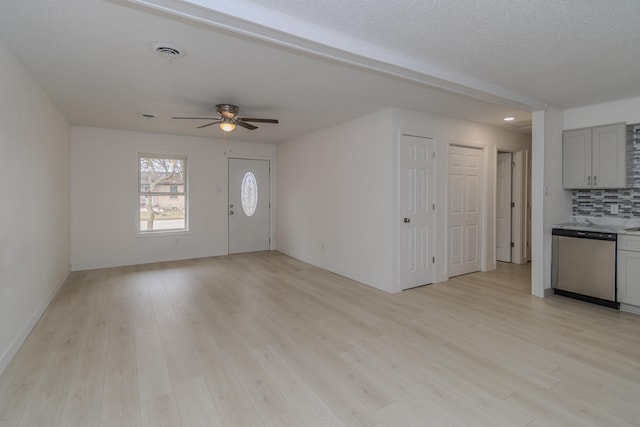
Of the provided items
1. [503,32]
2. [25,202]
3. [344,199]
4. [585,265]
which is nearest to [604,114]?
[585,265]

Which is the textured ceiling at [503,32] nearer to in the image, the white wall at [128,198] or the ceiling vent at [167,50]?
the ceiling vent at [167,50]

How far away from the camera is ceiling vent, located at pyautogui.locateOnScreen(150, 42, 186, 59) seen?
2.51 meters

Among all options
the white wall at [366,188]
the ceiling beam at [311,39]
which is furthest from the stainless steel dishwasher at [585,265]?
the ceiling beam at [311,39]

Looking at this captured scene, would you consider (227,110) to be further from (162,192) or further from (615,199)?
(615,199)

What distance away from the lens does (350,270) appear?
5082 mm

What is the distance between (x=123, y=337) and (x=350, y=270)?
3.13 metres

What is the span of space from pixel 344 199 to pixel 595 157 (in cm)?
334

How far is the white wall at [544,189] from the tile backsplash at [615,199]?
19.7 inches

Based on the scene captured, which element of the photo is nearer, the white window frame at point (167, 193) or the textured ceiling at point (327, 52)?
the textured ceiling at point (327, 52)

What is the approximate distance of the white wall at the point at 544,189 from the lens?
13.6 ft

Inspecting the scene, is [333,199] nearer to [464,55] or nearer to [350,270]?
[350,270]

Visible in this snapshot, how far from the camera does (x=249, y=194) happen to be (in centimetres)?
721

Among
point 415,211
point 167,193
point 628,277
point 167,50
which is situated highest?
point 167,50

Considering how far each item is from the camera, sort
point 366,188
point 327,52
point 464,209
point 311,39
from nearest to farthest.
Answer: point 311,39, point 327,52, point 366,188, point 464,209
